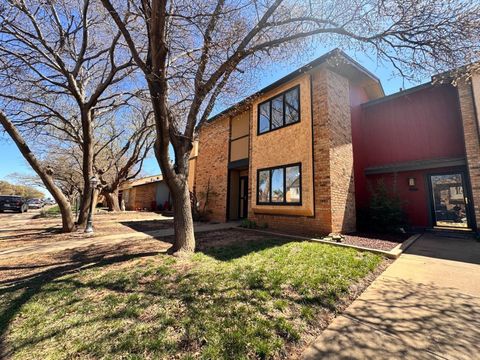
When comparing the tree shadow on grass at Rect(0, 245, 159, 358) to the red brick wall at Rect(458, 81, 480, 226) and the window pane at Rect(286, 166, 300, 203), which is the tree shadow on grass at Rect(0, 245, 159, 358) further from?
the red brick wall at Rect(458, 81, 480, 226)

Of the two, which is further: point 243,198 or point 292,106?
point 243,198

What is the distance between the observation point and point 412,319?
9.16 feet

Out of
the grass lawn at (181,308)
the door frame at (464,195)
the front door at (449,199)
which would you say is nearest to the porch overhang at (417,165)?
the door frame at (464,195)

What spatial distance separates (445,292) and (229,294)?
Result: 3474mm

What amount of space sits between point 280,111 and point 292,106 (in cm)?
65

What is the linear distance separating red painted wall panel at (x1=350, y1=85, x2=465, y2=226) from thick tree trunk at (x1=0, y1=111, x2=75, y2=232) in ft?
38.9

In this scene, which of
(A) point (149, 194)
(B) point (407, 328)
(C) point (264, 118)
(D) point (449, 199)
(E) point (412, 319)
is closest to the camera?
(B) point (407, 328)

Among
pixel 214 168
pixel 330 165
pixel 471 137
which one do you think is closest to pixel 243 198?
pixel 214 168

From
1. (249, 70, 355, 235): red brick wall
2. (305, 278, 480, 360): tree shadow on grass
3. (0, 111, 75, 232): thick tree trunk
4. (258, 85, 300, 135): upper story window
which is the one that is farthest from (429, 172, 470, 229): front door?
(0, 111, 75, 232): thick tree trunk

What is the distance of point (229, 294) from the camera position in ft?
10.8

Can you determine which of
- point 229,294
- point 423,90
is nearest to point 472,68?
point 423,90

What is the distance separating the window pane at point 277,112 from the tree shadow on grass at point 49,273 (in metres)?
7.05

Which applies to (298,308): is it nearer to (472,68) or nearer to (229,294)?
(229,294)

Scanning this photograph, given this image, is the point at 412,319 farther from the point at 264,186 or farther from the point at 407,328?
the point at 264,186
